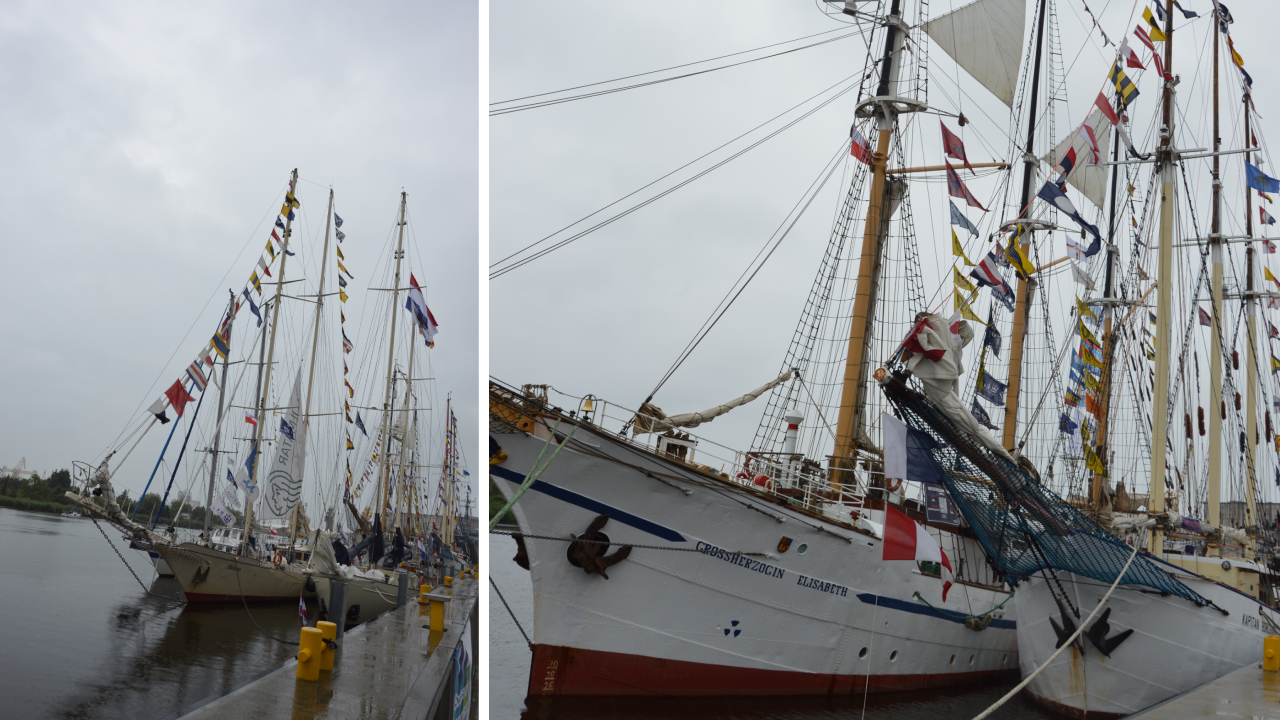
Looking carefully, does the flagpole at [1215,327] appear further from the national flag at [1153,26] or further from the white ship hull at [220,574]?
the white ship hull at [220,574]

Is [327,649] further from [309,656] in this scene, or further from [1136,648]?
[1136,648]

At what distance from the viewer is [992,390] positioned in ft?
58.3

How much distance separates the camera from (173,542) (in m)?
20.1

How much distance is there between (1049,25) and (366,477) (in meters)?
25.2

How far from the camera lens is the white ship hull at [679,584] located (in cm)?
891

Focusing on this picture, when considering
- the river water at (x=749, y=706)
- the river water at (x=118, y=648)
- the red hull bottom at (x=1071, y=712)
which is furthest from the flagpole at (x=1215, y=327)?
the river water at (x=118, y=648)

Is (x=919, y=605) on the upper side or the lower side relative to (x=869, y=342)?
lower

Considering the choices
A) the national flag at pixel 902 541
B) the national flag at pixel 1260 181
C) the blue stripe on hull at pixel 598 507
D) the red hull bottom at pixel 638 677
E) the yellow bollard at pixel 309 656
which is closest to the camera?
the national flag at pixel 902 541

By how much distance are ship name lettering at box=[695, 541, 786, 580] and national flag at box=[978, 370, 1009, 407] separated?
32.5 feet

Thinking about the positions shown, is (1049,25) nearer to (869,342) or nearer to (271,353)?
(869,342)

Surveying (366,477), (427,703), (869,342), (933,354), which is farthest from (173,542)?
(933,354)

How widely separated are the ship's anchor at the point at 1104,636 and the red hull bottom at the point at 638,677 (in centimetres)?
380

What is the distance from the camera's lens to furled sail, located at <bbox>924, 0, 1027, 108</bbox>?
16781mm

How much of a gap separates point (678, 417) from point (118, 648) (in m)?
12.2
